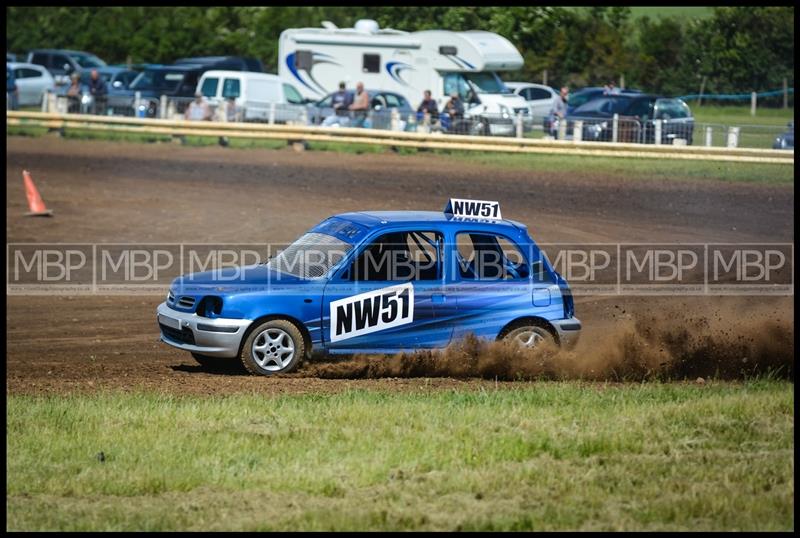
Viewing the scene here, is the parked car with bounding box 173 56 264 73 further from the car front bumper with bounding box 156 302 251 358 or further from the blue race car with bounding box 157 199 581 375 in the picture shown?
the car front bumper with bounding box 156 302 251 358

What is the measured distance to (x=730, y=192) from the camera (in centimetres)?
2338

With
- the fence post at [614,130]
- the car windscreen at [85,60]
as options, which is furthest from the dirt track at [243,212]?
the car windscreen at [85,60]

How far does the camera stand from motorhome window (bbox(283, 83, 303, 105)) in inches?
1428

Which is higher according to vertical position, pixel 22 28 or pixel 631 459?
pixel 22 28

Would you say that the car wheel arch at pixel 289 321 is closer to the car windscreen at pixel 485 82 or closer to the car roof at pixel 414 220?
the car roof at pixel 414 220

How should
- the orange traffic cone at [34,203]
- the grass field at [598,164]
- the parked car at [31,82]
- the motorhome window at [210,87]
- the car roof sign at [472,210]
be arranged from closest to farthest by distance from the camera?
1. the car roof sign at [472,210]
2. the orange traffic cone at [34,203]
3. the grass field at [598,164]
4. the motorhome window at [210,87]
5. the parked car at [31,82]

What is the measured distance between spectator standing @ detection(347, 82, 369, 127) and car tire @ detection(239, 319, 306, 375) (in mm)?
21562

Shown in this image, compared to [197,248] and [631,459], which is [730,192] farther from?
[631,459]

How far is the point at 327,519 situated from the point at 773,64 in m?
42.0

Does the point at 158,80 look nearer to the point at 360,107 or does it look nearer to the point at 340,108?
the point at 340,108

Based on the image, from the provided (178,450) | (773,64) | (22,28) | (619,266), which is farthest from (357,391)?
(22,28)

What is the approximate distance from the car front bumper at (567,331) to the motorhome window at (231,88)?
87.9 ft

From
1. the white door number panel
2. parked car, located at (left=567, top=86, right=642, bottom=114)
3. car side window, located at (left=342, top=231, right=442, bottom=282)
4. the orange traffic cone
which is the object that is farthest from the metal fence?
the white door number panel

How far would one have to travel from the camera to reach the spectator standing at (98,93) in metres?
34.9
